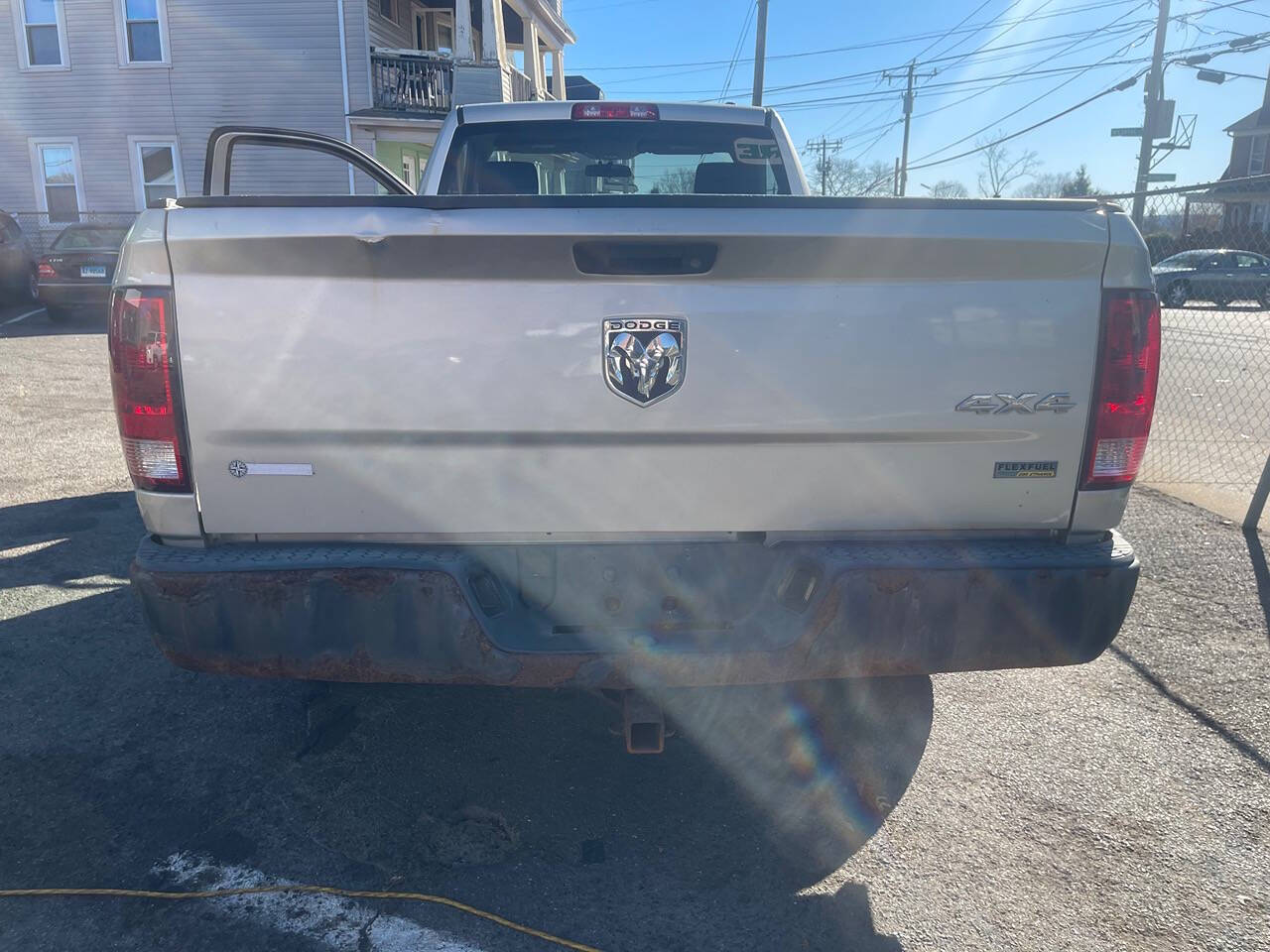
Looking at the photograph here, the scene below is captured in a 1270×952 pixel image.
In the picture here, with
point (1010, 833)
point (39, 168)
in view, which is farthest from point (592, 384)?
point (39, 168)

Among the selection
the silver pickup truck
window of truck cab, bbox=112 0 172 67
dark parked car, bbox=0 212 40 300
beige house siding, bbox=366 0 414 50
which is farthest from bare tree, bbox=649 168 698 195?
window of truck cab, bbox=112 0 172 67

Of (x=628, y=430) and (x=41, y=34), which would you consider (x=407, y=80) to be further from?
(x=628, y=430)

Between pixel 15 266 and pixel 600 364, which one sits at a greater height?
pixel 15 266

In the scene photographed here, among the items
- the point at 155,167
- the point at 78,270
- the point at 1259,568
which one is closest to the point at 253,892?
the point at 1259,568

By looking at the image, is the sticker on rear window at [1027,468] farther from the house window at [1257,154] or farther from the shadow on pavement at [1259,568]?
the house window at [1257,154]

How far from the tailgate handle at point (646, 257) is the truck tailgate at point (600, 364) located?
3 centimetres

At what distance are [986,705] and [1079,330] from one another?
184 cm

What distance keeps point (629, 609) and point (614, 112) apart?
2.75m

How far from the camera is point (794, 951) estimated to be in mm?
2404

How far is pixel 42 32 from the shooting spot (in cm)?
2034

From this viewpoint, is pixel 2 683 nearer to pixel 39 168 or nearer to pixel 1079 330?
pixel 1079 330

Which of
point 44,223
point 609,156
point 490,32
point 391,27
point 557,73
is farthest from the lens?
point 557,73

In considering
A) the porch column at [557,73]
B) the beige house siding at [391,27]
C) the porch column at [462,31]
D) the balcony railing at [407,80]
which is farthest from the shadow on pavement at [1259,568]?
the porch column at [557,73]

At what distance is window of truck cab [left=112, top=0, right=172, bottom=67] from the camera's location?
19859mm
